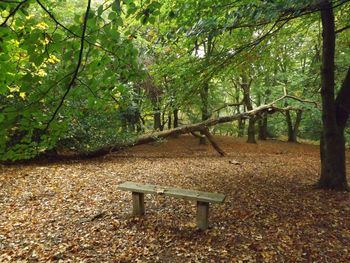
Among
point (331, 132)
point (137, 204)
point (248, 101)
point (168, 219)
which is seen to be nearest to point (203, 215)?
point (168, 219)

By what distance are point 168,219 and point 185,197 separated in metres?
0.64

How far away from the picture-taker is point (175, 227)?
441 cm

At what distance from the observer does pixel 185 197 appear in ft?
14.3

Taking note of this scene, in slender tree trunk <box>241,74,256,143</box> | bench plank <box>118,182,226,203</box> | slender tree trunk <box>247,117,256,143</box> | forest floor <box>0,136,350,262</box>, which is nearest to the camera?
forest floor <box>0,136,350,262</box>

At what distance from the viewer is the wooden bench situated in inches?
166

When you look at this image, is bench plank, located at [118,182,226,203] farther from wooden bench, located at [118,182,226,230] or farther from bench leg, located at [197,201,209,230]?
bench leg, located at [197,201,209,230]

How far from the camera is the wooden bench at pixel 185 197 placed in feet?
13.8

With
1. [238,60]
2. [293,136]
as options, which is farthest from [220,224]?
[293,136]

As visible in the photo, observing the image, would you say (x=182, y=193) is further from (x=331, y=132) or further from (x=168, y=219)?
(x=331, y=132)

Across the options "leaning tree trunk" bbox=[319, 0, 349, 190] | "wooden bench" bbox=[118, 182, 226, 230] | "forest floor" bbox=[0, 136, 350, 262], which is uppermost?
"leaning tree trunk" bbox=[319, 0, 349, 190]

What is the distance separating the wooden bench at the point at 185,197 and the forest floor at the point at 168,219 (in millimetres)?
174

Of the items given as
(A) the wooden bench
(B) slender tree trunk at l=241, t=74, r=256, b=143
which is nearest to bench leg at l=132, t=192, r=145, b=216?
(A) the wooden bench

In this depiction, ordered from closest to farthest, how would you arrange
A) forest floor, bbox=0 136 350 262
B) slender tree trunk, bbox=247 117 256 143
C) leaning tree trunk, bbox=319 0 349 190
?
1. forest floor, bbox=0 136 350 262
2. leaning tree trunk, bbox=319 0 349 190
3. slender tree trunk, bbox=247 117 256 143

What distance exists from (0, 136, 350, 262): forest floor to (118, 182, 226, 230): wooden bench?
174 mm
